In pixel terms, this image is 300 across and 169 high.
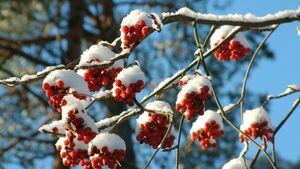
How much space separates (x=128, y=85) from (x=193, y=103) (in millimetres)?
378

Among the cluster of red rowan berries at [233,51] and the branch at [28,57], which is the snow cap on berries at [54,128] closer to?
the cluster of red rowan berries at [233,51]

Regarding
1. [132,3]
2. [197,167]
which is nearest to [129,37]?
[132,3]

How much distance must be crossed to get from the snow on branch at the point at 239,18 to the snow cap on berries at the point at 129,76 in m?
0.35

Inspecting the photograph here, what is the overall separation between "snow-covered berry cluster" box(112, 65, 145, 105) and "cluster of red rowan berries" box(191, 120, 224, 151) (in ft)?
2.49

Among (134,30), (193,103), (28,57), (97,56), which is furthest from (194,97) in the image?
(28,57)

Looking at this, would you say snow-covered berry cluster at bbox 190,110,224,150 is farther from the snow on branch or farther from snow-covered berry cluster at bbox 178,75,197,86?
the snow on branch

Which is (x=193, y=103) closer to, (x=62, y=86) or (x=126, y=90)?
(x=126, y=90)

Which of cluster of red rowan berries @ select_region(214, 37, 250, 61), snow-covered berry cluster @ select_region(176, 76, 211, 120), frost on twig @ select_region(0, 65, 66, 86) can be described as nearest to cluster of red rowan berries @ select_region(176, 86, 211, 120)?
snow-covered berry cluster @ select_region(176, 76, 211, 120)

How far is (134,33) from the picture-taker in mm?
3404

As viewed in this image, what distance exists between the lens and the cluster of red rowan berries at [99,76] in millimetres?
3457

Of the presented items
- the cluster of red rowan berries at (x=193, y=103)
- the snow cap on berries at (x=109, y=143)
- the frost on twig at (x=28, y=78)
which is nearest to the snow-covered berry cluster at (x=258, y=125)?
the cluster of red rowan berries at (x=193, y=103)

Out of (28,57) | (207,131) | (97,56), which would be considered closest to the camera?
(97,56)

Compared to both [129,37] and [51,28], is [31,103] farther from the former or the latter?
[129,37]

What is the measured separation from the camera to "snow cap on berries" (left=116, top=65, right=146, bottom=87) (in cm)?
329
